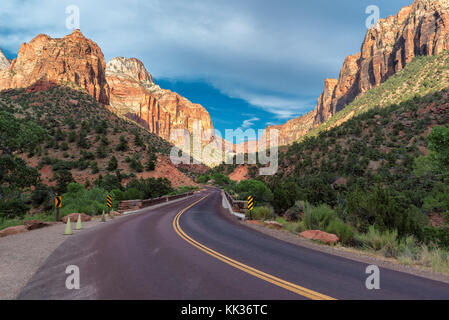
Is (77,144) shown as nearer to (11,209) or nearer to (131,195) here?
(131,195)

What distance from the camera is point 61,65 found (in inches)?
3642

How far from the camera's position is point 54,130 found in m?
57.4

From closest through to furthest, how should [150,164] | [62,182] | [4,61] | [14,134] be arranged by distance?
[14,134], [62,182], [150,164], [4,61]

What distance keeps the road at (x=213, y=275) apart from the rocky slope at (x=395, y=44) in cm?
10047

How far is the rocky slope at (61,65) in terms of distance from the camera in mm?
91812

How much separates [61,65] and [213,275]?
113 meters

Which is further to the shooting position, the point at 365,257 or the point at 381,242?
the point at 381,242

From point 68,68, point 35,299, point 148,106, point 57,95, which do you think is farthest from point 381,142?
point 148,106

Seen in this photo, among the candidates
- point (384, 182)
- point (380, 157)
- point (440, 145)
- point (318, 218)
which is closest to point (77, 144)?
point (318, 218)

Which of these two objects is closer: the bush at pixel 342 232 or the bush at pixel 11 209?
the bush at pixel 342 232

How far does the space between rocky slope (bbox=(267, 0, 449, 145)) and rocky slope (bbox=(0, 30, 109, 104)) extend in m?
126

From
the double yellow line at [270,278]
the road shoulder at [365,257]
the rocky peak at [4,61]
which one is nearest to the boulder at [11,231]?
the double yellow line at [270,278]

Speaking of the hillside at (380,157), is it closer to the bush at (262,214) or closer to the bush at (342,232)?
the bush at (342,232)
